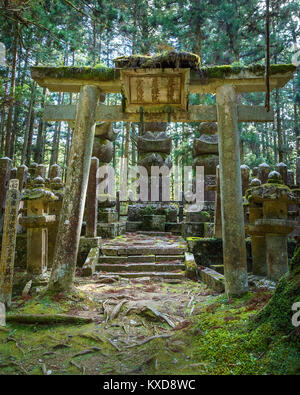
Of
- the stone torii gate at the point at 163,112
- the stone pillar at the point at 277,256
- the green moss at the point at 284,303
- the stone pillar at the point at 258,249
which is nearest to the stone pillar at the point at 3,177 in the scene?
the stone torii gate at the point at 163,112

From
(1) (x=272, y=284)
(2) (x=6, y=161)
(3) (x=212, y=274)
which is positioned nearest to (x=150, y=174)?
(2) (x=6, y=161)

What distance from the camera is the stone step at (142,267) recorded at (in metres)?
6.51

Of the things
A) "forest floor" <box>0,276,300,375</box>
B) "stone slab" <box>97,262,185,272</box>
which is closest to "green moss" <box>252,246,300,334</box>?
"forest floor" <box>0,276,300,375</box>

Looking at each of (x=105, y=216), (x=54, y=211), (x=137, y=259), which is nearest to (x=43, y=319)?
(x=137, y=259)

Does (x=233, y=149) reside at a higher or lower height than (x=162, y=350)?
higher

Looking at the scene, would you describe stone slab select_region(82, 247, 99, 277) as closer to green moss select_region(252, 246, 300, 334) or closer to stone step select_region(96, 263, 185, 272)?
stone step select_region(96, 263, 185, 272)

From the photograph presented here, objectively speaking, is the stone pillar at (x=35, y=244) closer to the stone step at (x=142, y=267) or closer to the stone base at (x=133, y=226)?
the stone step at (x=142, y=267)

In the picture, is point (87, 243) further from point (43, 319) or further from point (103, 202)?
Result: point (43, 319)

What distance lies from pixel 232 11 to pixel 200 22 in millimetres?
1861

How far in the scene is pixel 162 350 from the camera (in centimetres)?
286

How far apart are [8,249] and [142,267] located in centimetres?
344

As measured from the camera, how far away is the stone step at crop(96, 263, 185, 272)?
6512 millimetres

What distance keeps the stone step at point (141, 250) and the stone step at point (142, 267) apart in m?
0.56

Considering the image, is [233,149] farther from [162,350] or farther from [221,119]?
[162,350]
